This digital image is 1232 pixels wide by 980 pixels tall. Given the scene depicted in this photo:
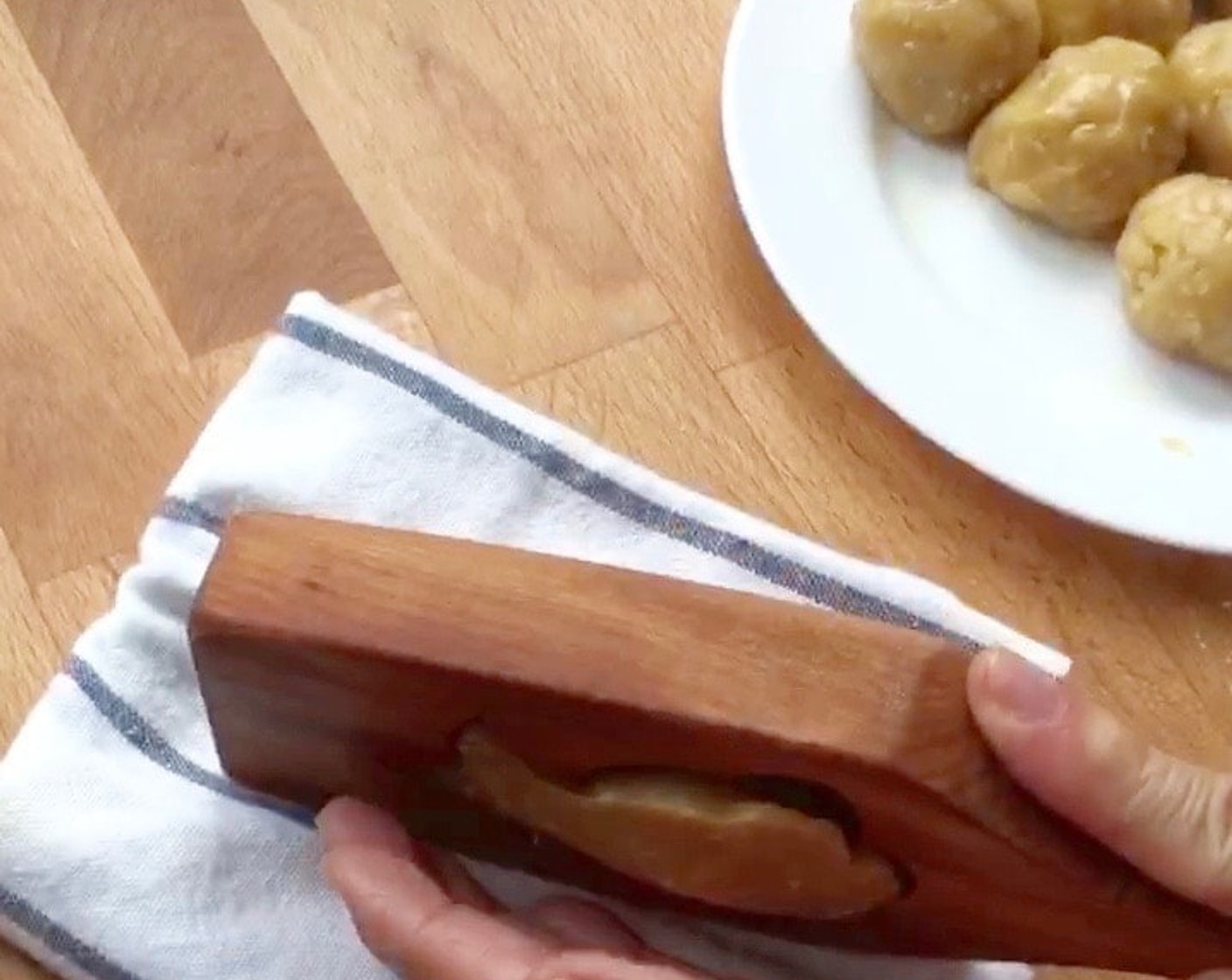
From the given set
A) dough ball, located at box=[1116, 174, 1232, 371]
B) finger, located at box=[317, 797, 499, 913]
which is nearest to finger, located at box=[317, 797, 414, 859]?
finger, located at box=[317, 797, 499, 913]

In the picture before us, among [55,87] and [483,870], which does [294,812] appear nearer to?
[483,870]

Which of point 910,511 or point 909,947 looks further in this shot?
point 910,511

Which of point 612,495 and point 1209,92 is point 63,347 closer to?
point 612,495

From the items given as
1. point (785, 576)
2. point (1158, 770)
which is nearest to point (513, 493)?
point (785, 576)

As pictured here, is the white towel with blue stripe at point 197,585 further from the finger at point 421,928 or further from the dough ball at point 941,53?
the dough ball at point 941,53

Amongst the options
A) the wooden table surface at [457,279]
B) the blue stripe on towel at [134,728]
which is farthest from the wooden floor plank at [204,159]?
the blue stripe on towel at [134,728]
